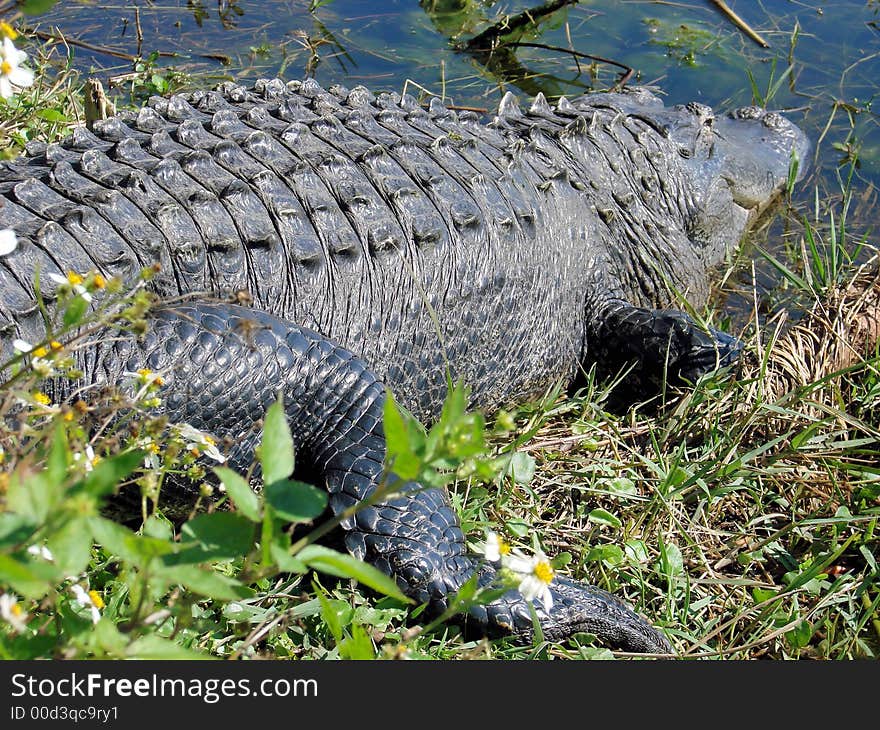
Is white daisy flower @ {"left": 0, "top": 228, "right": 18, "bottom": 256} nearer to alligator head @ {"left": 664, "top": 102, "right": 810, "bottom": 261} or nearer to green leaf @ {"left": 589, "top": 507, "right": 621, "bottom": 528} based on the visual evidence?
green leaf @ {"left": 589, "top": 507, "right": 621, "bottom": 528}

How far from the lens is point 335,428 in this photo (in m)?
2.84

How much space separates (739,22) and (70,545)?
21.3ft

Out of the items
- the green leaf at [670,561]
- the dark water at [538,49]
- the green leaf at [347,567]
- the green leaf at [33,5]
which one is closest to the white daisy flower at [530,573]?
the green leaf at [347,567]

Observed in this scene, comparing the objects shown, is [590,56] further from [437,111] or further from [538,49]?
[437,111]

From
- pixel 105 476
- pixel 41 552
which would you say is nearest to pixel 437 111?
pixel 41 552

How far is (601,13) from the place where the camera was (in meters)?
6.86

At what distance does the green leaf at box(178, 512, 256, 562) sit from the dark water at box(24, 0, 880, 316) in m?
4.67

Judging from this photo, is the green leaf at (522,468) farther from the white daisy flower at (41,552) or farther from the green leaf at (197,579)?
the green leaf at (197,579)

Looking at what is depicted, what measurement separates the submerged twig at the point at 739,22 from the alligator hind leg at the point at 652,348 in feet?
11.1

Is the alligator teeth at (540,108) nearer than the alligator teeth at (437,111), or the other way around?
the alligator teeth at (437,111)

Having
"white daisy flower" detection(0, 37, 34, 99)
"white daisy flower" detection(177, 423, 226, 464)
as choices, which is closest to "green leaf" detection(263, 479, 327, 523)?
"white daisy flower" detection(177, 423, 226, 464)

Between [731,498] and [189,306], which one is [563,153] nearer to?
[731,498]

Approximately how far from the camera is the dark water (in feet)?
19.1

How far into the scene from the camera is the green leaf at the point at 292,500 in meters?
1.25
